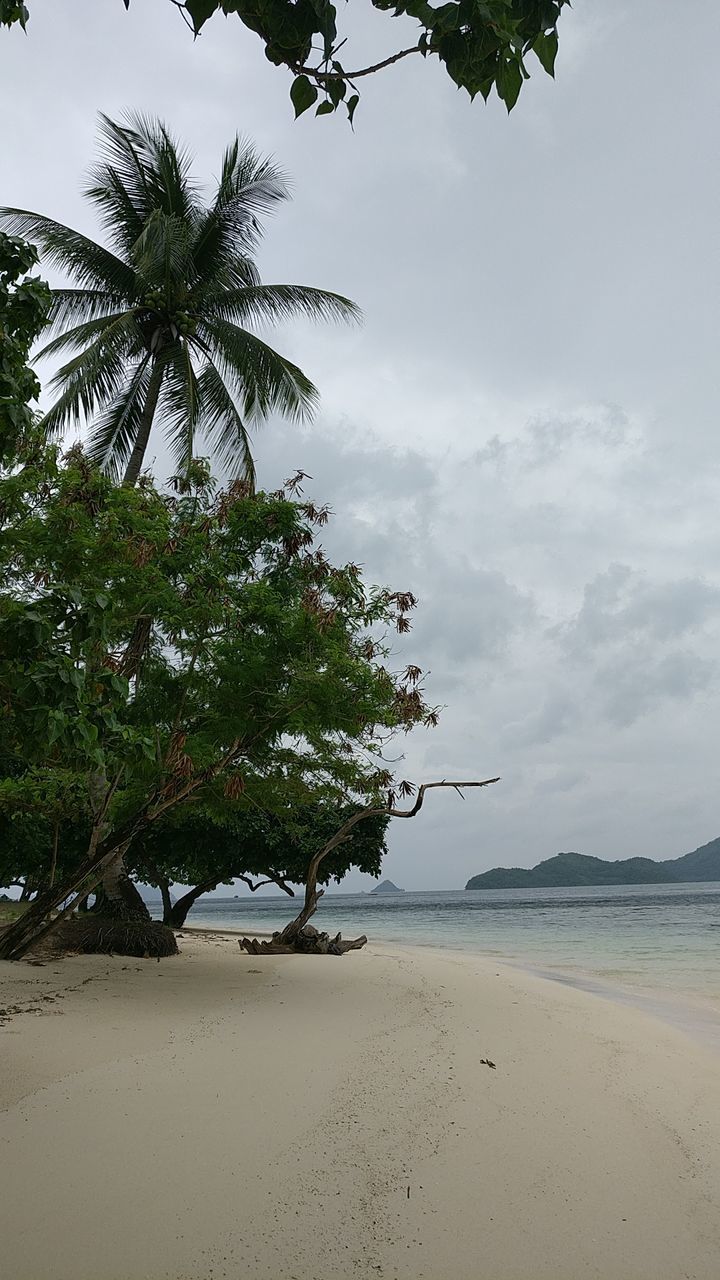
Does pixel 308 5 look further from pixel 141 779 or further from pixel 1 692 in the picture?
pixel 141 779

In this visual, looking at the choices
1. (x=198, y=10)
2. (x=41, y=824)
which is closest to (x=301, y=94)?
(x=198, y=10)

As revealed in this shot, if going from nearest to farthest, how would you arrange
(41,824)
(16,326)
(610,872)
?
(16,326) < (41,824) < (610,872)

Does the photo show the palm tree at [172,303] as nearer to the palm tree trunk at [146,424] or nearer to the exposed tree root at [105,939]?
the palm tree trunk at [146,424]

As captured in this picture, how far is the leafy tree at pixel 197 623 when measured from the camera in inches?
296

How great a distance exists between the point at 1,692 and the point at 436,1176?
10.9 ft

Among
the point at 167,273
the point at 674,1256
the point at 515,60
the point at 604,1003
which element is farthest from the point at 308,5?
the point at 167,273

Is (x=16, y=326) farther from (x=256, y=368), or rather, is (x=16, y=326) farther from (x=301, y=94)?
(x=256, y=368)

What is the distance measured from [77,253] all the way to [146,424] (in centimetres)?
356

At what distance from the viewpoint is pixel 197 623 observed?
848 centimetres

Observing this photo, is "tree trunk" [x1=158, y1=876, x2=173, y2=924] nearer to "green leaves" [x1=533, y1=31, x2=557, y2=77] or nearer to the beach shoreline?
the beach shoreline

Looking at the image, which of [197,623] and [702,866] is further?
[702,866]

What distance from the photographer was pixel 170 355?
13.3 meters

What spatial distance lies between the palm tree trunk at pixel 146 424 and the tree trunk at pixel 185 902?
11.9 meters

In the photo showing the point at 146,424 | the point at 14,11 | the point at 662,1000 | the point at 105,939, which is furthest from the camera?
the point at 146,424
